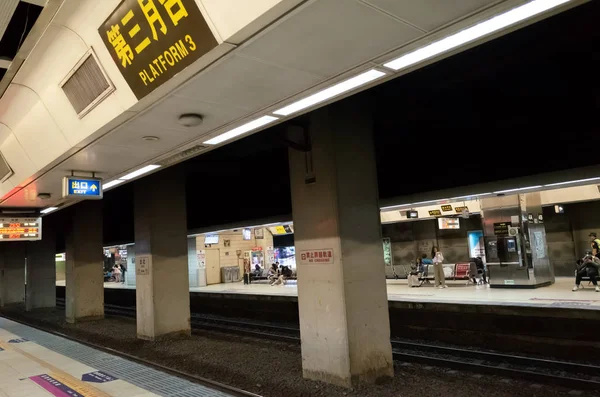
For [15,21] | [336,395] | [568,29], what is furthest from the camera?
[336,395]

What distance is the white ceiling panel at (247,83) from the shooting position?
3.70 metres

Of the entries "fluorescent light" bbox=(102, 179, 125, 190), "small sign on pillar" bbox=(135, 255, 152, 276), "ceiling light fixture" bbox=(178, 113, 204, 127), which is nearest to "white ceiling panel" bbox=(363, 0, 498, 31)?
"ceiling light fixture" bbox=(178, 113, 204, 127)

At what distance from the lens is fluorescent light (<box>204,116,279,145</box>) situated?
5223mm

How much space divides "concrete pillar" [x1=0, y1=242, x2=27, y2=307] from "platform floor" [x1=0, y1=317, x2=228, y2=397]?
15924 mm

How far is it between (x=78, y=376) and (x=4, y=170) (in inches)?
181

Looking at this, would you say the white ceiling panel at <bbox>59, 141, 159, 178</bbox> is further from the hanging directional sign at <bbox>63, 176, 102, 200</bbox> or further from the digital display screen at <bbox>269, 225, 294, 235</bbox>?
the digital display screen at <bbox>269, 225, 294, 235</bbox>

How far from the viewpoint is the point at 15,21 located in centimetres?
482

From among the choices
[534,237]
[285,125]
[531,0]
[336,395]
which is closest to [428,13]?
[531,0]

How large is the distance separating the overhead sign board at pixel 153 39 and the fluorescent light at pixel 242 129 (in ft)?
4.71

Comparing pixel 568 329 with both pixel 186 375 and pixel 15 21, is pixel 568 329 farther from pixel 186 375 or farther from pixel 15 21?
pixel 15 21

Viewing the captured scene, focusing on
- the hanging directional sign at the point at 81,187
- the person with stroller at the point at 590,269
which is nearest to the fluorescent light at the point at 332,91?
the hanging directional sign at the point at 81,187

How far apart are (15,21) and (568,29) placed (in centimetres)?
641

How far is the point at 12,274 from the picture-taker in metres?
23.9

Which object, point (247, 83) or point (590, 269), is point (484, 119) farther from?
point (590, 269)
